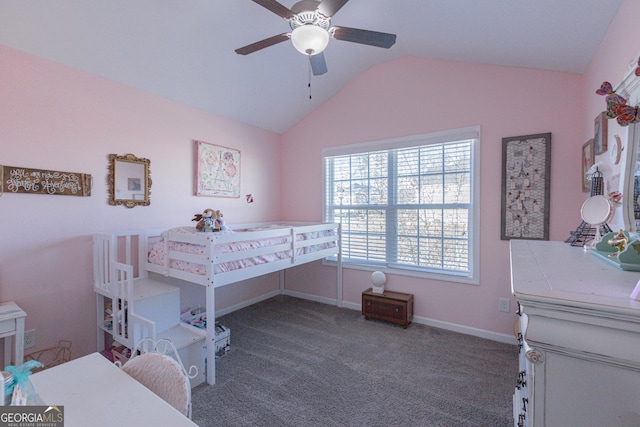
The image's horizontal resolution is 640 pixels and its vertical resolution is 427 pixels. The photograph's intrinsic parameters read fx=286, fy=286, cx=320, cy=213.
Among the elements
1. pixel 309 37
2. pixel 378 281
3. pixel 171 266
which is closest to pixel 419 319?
pixel 378 281

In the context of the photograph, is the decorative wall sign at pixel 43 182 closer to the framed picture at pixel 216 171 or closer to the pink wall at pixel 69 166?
the pink wall at pixel 69 166

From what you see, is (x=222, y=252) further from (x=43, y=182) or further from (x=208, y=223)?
(x=43, y=182)

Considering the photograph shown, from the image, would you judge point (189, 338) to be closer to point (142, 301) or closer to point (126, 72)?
point (142, 301)

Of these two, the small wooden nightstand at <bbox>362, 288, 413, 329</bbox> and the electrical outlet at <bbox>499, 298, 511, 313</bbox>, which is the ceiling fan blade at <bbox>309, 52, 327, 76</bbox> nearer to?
the small wooden nightstand at <bbox>362, 288, 413, 329</bbox>

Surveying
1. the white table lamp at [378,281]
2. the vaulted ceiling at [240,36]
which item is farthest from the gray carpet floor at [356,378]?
the vaulted ceiling at [240,36]

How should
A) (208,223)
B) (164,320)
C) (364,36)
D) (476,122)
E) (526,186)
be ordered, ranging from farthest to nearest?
1. (476,122)
2. (526,186)
3. (208,223)
4. (164,320)
5. (364,36)

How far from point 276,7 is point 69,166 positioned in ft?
6.23

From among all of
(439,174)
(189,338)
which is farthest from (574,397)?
(439,174)

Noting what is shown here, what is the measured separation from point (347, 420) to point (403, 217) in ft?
6.72

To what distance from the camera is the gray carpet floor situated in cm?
170

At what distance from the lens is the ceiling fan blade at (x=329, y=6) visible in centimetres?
145

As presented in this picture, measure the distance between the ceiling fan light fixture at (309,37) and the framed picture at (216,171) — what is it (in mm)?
1840

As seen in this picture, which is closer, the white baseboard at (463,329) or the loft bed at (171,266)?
the loft bed at (171,266)

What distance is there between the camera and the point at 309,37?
1.52 m
